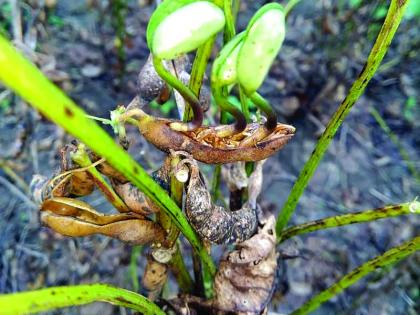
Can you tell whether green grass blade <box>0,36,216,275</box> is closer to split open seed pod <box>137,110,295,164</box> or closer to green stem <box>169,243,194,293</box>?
split open seed pod <box>137,110,295,164</box>

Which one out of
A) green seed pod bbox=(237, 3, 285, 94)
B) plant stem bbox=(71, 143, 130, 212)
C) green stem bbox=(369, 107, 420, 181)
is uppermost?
green seed pod bbox=(237, 3, 285, 94)

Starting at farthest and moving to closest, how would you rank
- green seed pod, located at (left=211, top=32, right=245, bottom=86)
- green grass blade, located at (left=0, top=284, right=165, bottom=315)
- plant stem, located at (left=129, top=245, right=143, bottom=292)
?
1. plant stem, located at (left=129, top=245, right=143, bottom=292)
2. green seed pod, located at (left=211, top=32, right=245, bottom=86)
3. green grass blade, located at (left=0, top=284, right=165, bottom=315)

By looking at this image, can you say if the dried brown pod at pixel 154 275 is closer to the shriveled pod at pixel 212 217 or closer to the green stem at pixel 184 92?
the shriveled pod at pixel 212 217

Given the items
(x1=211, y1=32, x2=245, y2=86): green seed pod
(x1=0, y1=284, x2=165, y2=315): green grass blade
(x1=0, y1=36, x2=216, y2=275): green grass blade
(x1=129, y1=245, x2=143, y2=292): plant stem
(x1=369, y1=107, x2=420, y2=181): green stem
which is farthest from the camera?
(x1=369, y1=107, x2=420, y2=181): green stem

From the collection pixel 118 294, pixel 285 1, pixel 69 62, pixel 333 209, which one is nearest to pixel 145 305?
pixel 118 294

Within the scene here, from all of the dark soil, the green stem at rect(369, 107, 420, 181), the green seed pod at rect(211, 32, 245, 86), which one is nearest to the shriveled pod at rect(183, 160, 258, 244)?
the green seed pod at rect(211, 32, 245, 86)

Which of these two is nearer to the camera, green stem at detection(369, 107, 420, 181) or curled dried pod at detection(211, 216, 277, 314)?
curled dried pod at detection(211, 216, 277, 314)

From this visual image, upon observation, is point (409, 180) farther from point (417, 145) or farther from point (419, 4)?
point (419, 4)
